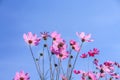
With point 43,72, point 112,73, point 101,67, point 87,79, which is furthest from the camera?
point 112,73

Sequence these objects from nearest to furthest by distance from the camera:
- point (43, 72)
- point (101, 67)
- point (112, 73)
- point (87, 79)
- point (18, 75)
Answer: point (43, 72) → point (18, 75) → point (87, 79) → point (101, 67) → point (112, 73)

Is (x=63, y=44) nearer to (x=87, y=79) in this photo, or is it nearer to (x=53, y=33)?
(x=53, y=33)

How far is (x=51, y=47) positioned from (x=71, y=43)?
376 millimetres

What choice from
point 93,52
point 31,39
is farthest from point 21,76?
point 93,52

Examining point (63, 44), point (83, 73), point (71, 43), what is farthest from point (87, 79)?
point (63, 44)

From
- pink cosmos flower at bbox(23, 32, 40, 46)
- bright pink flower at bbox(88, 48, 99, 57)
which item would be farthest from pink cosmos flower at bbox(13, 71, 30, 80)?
bright pink flower at bbox(88, 48, 99, 57)

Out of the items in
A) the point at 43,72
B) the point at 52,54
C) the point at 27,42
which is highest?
the point at 27,42

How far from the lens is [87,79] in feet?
12.2

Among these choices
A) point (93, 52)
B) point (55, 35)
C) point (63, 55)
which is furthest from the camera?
point (93, 52)

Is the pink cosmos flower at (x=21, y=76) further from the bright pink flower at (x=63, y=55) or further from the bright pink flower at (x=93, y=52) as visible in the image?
the bright pink flower at (x=93, y=52)

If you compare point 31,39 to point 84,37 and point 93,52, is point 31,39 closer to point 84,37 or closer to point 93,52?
point 84,37

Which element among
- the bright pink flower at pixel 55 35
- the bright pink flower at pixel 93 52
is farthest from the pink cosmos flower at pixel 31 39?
the bright pink flower at pixel 93 52

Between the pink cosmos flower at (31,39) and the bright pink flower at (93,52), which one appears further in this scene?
the bright pink flower at (93,52)

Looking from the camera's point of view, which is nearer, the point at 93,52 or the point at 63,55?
the point at 63,55
